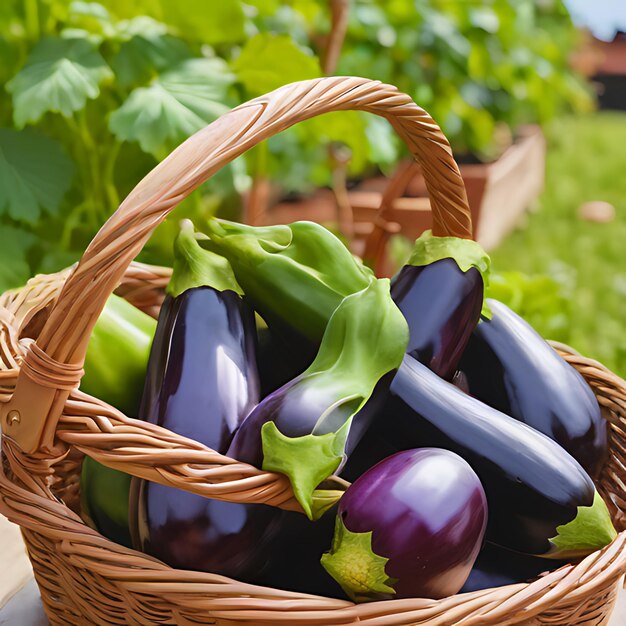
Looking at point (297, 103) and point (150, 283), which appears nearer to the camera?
point (297, 103)

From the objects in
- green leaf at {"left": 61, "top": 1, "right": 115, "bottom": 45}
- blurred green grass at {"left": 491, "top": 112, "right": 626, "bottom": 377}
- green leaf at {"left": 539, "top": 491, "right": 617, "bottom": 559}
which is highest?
green leaf at {"left": 61, "top": 1, "right": 115, "bottom": 45}

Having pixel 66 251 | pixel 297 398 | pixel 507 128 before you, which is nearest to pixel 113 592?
pixel 297 398

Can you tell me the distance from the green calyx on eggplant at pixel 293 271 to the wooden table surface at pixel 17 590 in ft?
1.21

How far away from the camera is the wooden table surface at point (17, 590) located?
2.62ft

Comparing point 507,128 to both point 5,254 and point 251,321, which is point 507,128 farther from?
point 251,321

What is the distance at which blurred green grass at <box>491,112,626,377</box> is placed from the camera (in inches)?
85.3

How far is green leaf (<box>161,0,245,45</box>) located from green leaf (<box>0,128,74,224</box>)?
13.3 inches

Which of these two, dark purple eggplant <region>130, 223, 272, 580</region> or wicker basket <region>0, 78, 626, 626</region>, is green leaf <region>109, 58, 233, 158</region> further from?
wicker basket <region>0, 78, 626, 626</region>

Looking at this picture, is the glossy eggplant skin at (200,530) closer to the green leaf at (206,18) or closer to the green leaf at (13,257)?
the green leaf at (13,257)

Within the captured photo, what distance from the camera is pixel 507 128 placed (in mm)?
3852

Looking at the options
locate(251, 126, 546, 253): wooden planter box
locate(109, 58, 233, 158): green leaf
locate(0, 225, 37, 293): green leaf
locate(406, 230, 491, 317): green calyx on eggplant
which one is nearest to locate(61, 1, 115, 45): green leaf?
locate(109, 58, 233, 158): green leaf

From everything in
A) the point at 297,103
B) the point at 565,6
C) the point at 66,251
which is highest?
the point at 297,103

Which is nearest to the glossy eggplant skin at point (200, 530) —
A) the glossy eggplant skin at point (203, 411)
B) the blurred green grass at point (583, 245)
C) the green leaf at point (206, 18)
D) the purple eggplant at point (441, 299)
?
the glossy eggplant skin at point (203, 411)

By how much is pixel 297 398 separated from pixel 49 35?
3.78 ft
